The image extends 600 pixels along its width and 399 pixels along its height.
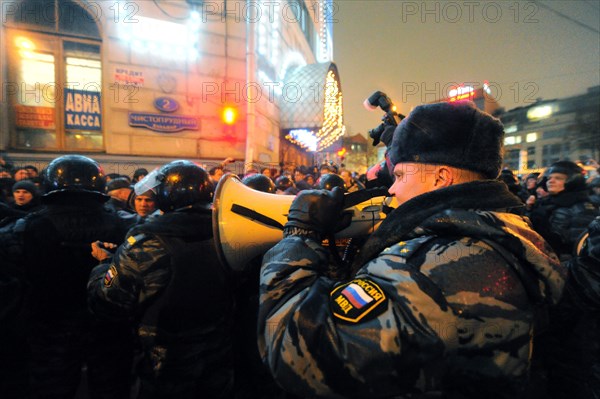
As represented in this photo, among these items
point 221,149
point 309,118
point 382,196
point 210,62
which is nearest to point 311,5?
point 309,118

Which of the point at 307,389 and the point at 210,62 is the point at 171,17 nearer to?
the point at 210,62

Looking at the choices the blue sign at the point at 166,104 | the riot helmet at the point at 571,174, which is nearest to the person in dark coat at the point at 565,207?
the riot helmet at the point at 571,174

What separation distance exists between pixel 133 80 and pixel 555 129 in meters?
35.6

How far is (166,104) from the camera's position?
11.2 m

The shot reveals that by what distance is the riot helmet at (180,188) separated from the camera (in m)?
2.05

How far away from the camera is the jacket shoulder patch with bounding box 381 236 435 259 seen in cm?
87

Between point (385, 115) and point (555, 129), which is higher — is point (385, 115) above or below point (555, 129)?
below

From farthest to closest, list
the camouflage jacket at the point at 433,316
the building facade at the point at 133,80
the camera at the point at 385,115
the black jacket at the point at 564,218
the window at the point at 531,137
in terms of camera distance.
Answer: the window at the point at 531,137, the building facade at the point at 133,80, the black jacket at the point at 564,218, the camera at the point at 385,115, the camouflage jacket at the point at 433,316

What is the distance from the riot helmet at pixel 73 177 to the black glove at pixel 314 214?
2041mm

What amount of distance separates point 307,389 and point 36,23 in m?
13.8

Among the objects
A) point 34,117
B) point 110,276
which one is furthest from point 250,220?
point 34,117

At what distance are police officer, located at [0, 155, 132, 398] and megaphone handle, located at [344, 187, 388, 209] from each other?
208cm

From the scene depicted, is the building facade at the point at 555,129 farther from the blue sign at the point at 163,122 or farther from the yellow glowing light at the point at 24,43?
the yellow glowing light at the point at 24,43

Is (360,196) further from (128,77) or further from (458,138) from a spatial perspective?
(128,77)
